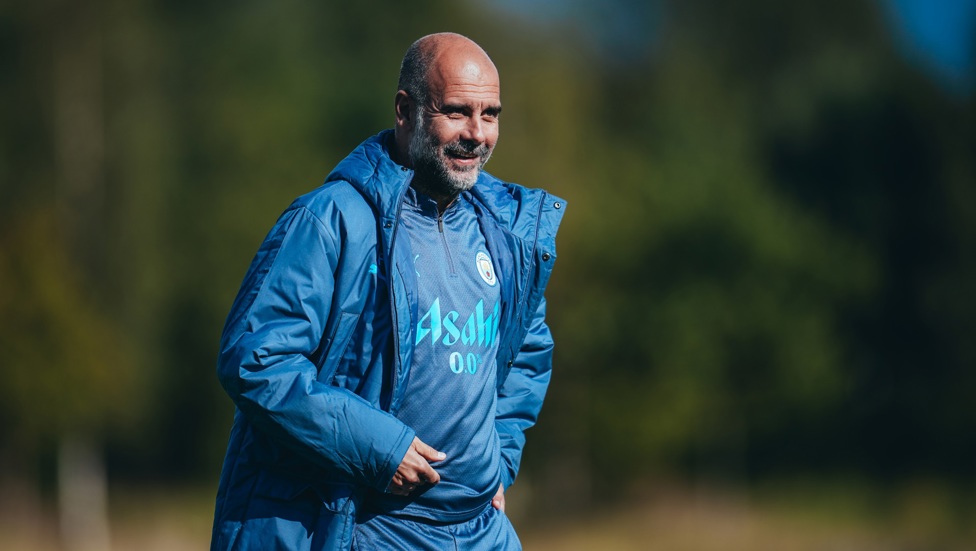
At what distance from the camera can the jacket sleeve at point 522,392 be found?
4281 millimetres

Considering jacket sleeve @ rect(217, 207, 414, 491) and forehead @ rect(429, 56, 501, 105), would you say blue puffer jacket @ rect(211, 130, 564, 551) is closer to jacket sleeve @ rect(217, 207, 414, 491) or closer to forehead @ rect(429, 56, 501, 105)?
jacket sleeve @ rect(217, 207, 414, 491)

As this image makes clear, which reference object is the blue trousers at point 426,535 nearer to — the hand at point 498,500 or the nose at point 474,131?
the hand at point 498,500

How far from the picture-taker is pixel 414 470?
11.7ft

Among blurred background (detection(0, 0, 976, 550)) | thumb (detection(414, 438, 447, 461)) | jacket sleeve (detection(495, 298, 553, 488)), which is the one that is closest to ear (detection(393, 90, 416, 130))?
jacket sleeve (detection(495, 298, 553, 488))

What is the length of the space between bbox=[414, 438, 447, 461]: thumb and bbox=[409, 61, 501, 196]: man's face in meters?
0.77

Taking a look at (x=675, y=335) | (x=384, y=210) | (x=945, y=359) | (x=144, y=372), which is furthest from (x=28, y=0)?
(x=384, y=210)

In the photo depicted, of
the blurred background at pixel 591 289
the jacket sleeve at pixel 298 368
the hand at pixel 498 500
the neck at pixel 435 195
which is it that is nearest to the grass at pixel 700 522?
the blurred background at pixel 591 289

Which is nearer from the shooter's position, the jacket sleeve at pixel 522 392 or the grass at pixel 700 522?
the jacket sleeve at pixel 522 392

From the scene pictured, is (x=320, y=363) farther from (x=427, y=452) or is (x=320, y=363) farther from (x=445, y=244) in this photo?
(x=445, y=244)

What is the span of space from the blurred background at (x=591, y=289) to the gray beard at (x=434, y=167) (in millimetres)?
19460

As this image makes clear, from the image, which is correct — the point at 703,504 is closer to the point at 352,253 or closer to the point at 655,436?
the point at 655,436

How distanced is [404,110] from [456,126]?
0.19 metres

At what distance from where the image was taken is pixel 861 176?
32.5 metres

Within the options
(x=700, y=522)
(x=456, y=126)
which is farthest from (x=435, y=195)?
(x=700, y=522)
